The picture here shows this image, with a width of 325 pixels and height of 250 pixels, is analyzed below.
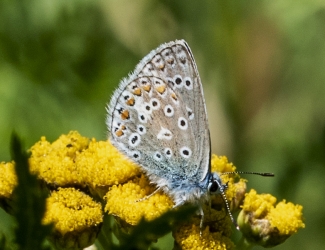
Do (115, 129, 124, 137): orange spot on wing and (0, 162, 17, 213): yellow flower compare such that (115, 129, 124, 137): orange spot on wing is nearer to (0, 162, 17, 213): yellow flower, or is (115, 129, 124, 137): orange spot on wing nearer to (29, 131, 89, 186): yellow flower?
(29, 131, 89, 186): yellow flower

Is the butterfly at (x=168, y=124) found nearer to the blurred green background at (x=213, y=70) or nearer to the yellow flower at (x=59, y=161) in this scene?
the yellow flower at (x=59, y=161)

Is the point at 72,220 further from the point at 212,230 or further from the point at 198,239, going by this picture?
the point at 212,230

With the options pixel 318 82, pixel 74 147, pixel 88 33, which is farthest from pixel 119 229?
pixel 318 82

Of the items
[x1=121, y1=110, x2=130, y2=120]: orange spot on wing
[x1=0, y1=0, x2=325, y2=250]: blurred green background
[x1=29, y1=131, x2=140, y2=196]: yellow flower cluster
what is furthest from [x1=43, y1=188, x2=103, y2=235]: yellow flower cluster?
[x1=0, y1=0, x2=325, y2=250]: blurred green background

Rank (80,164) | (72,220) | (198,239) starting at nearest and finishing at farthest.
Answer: (72,220) → (198,239) → (80,164)

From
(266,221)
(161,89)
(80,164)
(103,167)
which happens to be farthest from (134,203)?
(266,221)

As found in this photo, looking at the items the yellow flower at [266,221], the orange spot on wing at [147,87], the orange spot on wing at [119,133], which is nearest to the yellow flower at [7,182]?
the orange spot on wing at [119,133]

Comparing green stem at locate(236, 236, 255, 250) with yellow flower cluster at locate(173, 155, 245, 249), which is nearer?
yellow flower cluster at locate(173, 155, 245, 249)
